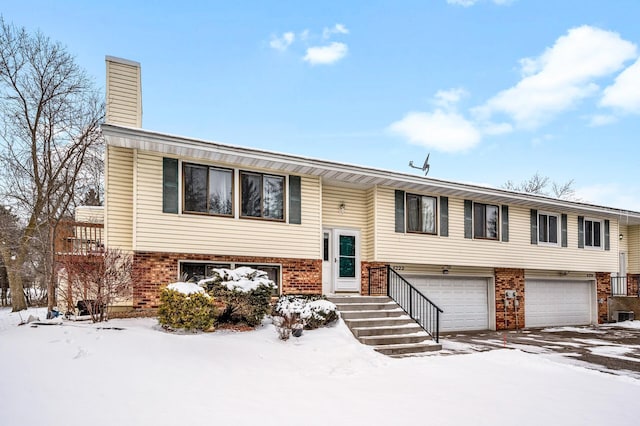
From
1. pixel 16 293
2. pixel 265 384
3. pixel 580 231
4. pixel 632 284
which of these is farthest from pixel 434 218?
pixel 16 293

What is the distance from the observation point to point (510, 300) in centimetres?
1658

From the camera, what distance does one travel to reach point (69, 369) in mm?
5914

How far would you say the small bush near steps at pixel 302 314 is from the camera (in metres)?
9.15

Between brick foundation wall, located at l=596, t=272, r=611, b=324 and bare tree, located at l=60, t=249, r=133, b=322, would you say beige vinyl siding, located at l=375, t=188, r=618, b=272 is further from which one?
bare tree, located at l=60, t=249, r=133, b=322

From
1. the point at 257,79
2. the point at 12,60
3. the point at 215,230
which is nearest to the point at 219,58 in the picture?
the point at 257,79

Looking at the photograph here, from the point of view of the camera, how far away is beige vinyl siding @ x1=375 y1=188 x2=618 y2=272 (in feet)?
45.0

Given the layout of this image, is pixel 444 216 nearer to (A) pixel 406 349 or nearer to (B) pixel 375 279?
(B) pixel 375 279

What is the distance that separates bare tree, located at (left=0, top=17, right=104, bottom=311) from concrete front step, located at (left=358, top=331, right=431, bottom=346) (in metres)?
13.1

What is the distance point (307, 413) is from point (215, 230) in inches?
259

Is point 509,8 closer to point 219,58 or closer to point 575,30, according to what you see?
point 575,30

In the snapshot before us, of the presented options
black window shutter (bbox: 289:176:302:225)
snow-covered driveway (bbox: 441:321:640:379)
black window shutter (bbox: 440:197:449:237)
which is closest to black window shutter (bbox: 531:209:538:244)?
snow-covered driveway (bbox: 441:321:640:379)

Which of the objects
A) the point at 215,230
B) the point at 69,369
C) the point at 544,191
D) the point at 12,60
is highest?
the point at 12,60

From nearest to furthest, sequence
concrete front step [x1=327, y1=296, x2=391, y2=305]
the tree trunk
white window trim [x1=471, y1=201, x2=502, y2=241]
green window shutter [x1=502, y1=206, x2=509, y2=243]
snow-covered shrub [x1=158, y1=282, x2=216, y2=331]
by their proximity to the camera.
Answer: snow-covered shrub [x1=158, y1=282, x2=216, y2=331] < concrete front step [x1=327, y1=296, x2=391, y2=305] < white window trim [x1=471, y1=201, x2=502, y2=241] < green window shutter [x1=502, y1=206, x2=509, y2=243] < the tree trunk

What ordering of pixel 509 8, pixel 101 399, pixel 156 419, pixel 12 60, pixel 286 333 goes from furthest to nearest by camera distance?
pixel 12 60 < pixel 509 8 < pixel 286 333 < pixel 101 399 < pixel 156 419
